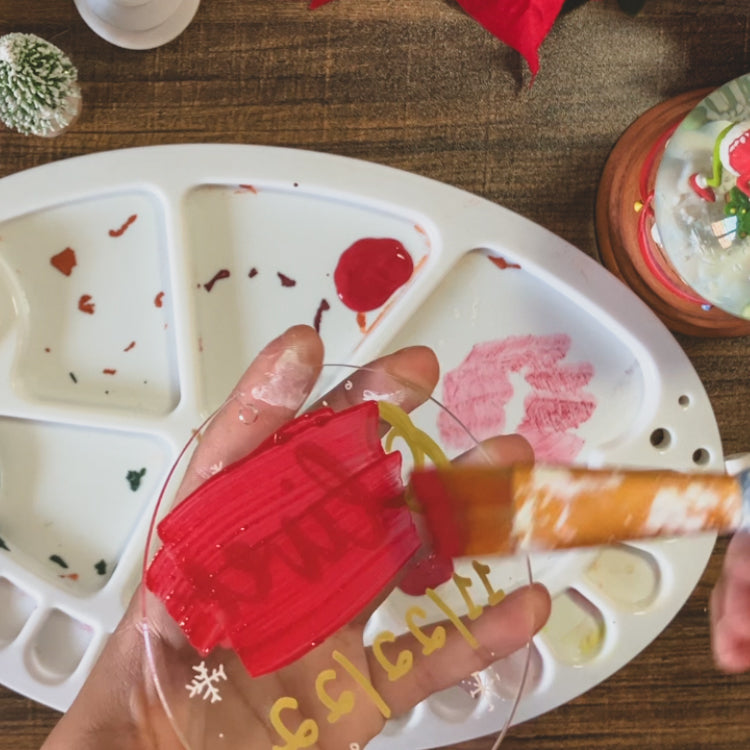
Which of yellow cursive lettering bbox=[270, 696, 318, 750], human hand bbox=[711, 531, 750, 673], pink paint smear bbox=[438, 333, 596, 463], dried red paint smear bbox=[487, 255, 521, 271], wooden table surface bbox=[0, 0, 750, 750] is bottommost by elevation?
human hand bbox=[711, 531, 750, 673]

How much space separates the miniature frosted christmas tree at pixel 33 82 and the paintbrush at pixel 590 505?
1.57ft

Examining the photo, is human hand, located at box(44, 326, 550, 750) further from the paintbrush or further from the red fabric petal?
the red fabric petal

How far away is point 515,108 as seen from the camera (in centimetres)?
78

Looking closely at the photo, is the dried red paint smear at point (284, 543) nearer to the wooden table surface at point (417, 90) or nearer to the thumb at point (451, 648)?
the thumb at point (451, 648)

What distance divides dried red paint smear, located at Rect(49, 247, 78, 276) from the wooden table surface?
89mm

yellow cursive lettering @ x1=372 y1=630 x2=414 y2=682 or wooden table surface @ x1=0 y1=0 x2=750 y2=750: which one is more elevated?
wooden table surface @ x1=0 y1=0 x2=750 y2=750

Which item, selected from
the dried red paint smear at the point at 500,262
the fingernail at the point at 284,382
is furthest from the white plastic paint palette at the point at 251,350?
the fingernail at the point at 284,382

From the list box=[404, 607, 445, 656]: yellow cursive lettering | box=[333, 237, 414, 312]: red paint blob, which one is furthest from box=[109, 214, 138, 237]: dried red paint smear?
box=[404, 607, 445, 656]: yellow cursive lettering

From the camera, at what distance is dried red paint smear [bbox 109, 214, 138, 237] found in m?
0.76

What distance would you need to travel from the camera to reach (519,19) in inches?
28.3

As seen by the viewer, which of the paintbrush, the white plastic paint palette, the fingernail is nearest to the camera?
the paintbrush

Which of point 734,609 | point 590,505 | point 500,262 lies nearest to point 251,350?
point 500,262

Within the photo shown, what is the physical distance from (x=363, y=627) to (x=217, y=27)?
0.55 metres

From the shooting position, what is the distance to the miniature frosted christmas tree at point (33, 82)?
26.6 inches
